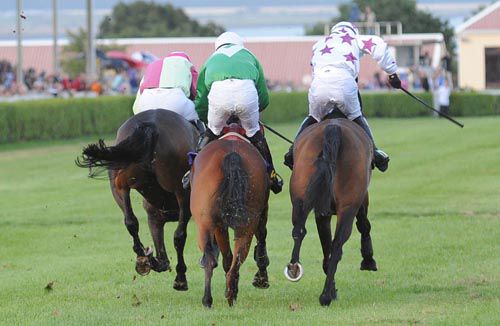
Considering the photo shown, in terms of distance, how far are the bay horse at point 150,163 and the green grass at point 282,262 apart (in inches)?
22.1

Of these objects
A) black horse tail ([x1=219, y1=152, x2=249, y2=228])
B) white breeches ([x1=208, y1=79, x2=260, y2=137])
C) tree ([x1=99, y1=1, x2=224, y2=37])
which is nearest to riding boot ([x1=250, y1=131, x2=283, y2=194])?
white breeches ([x1=208, y1=79, x2=260, y2=137])

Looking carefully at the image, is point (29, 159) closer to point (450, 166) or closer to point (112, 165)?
point (450, 166)

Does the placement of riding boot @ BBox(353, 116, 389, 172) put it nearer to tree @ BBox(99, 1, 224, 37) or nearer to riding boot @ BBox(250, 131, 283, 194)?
riding boot @ BBox(250, 131, 283, 194)

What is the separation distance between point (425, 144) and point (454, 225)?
1558 centimetres

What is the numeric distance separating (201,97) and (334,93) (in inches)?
45.4

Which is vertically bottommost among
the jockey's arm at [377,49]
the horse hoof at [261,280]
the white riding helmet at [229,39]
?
the horse hoof at [261,280]

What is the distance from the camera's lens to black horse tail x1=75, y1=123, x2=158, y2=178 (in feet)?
34.4

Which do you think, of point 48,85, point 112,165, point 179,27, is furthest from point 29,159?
point 179,27

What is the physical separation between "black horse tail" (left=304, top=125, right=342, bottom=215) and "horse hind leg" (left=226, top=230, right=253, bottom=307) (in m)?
0.55

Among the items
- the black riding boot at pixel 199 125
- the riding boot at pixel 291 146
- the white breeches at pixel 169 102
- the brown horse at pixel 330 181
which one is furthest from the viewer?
the white breeches at pixel 169 102

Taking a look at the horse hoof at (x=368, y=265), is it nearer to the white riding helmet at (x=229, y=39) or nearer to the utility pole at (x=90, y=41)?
the white riding helmet at (x=229, y=39)

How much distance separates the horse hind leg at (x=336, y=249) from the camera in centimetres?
984

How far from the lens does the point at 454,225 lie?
16.5m

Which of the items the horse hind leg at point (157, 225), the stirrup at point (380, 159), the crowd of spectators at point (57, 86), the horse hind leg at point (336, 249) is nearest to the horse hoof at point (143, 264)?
the horse hind leg at point (157, 225)
